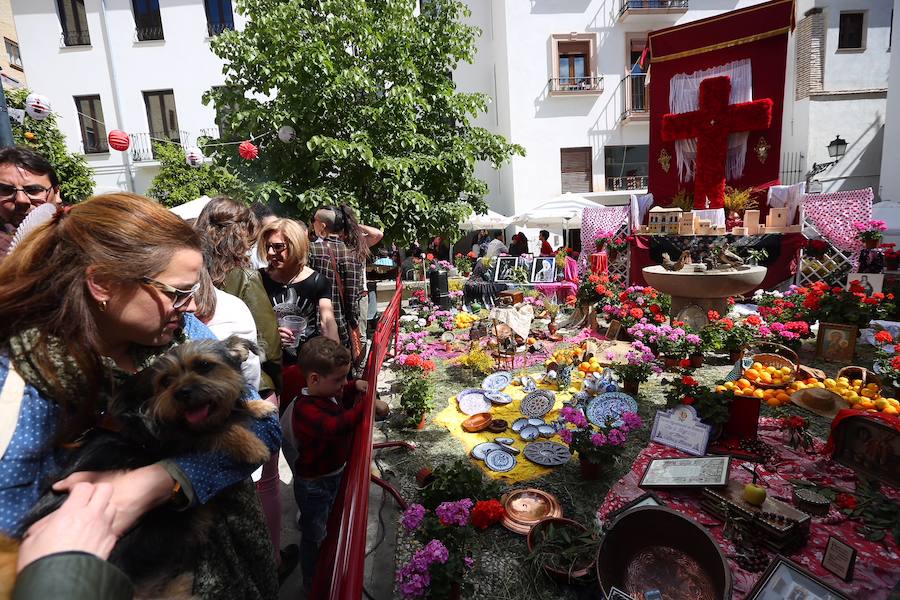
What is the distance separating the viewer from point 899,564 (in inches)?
87.1

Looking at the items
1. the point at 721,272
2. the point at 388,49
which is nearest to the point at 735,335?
the point at 721,272

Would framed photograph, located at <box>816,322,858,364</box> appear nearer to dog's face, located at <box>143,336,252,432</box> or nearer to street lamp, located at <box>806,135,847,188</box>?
dog's face, located at <box>143,336,252,432</box>

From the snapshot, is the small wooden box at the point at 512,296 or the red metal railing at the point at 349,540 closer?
the red metal railing at the point at 349,540

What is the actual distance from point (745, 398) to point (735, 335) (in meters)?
2.28

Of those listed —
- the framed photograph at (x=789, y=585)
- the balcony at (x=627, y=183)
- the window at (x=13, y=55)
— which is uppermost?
the window at (x=13, y=55)

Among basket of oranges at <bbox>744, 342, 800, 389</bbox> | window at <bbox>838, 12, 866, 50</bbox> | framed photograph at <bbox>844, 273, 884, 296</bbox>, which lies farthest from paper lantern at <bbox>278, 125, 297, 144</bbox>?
window at <bbox>838, 12, 866, 50</bbox>

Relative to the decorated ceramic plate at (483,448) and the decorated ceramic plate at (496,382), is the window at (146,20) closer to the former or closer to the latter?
the decorated ceramic plate at (496,382)

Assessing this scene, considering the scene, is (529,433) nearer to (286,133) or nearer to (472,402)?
(472,402)

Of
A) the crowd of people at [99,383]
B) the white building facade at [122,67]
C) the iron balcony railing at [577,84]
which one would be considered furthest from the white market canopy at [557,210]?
the crowd of people at [99,383]

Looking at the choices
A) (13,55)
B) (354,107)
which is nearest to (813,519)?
(354,107)

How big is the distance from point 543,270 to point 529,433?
610 cm

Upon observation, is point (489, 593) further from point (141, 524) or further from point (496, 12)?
point (496, 12)

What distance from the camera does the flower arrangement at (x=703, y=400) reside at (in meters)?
3.29

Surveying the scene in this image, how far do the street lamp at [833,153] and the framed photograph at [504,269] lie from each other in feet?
29.5
